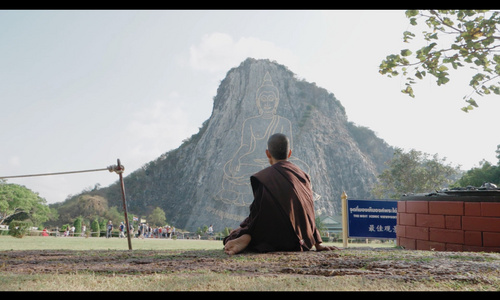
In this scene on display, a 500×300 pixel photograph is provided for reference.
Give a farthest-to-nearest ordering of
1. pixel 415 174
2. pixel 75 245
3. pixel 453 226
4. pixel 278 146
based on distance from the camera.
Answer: pixel 415 174
pixel 75 245
pixel 453 226
pixel 278 146

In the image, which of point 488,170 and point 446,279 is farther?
point 488,170

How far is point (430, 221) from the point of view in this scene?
22.4ft

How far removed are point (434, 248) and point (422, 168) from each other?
41.1 m

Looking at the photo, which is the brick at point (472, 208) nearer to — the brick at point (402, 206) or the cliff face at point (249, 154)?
the brick at point (402, 206)

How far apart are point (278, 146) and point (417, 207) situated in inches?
119

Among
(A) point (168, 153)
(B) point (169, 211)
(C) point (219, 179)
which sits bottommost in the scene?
(B) point (169, 211)

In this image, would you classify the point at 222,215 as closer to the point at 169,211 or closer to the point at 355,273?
the point at 169,211

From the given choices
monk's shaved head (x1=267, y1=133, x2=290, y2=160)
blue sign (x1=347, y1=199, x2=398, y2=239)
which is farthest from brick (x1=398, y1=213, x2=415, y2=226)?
monk's shaved head (x1=267, y1=133, x2=290, y2=160)

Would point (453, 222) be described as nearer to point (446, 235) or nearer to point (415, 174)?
point (446, 235)

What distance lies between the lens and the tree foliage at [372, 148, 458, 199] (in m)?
43.9

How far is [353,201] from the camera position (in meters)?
10.2

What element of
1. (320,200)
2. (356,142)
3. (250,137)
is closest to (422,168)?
(320,200)

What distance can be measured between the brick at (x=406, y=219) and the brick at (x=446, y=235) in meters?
0.47

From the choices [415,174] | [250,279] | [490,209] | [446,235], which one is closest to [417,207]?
[446,235]
